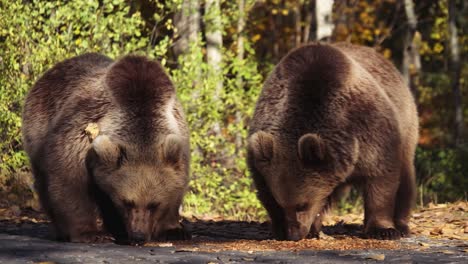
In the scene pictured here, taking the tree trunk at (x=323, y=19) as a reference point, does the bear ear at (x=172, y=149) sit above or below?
below

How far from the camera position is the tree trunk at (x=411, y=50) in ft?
74.4

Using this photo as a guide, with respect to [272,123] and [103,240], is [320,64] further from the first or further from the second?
[103,240]

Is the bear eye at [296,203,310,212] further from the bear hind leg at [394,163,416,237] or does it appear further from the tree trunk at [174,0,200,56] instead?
the tree trunk at [174,0,200,56]

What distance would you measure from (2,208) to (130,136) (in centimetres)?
393

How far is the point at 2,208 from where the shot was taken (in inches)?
435

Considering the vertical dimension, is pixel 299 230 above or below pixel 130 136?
below

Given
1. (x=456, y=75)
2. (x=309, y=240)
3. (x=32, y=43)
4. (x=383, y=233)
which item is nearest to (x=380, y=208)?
(x=383, y=233)

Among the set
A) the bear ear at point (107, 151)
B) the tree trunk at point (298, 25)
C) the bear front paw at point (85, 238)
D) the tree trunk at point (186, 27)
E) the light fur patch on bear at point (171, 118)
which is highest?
the tree trunk at point (298, 25)

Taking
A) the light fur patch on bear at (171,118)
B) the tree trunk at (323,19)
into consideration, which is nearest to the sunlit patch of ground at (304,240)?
the light fur patch on bear at (171,118)

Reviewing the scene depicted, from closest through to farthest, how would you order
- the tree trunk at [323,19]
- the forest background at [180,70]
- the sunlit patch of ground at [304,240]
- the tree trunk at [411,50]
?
the sunlit patch of ground at [304,240] → the forest background at [180,70] → the tree trunk at [323,19] → the tree trunk at [411,50]

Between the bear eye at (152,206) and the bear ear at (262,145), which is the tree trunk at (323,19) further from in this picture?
the bear eye at (152,206)

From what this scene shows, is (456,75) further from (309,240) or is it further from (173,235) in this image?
(173,235)

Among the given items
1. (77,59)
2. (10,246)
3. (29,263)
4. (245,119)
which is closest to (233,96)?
(245,119)

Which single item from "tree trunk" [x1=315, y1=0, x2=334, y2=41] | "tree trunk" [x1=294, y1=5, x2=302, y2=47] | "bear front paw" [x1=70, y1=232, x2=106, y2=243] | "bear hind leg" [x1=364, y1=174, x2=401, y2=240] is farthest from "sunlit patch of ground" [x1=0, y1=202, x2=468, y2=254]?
"tree trunk" [x1=294, y1=5, x2=302, y2=47]
